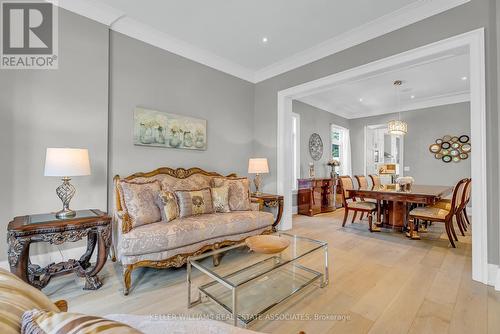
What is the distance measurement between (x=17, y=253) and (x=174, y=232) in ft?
3.94

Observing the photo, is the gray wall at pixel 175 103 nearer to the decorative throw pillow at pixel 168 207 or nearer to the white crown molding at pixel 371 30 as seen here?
the decorative throw pillow at pixel 168 207

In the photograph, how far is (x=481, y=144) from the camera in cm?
225

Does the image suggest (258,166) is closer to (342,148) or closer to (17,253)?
(17,253)

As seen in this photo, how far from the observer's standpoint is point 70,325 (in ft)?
1.50

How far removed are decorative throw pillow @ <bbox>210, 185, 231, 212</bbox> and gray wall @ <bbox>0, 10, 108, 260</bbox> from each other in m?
1.37

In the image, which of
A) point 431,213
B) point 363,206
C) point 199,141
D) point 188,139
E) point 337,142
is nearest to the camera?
point 431,213

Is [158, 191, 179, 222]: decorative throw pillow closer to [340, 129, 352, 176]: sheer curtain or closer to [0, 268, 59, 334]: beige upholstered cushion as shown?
[0, 268, 59, 334]: beige upholstered cushion

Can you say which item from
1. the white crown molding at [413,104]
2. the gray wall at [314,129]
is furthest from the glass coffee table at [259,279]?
the white crown molding at [413,104]

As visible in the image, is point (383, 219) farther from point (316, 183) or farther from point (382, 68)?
point (382, 68)

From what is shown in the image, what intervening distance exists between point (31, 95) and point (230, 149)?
2.71 metres

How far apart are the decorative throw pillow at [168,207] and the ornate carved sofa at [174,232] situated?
0.08 meters

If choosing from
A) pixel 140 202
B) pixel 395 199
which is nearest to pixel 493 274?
pixel 395 199

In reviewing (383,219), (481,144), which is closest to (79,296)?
(481,144)

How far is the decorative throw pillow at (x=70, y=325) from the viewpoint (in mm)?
443
